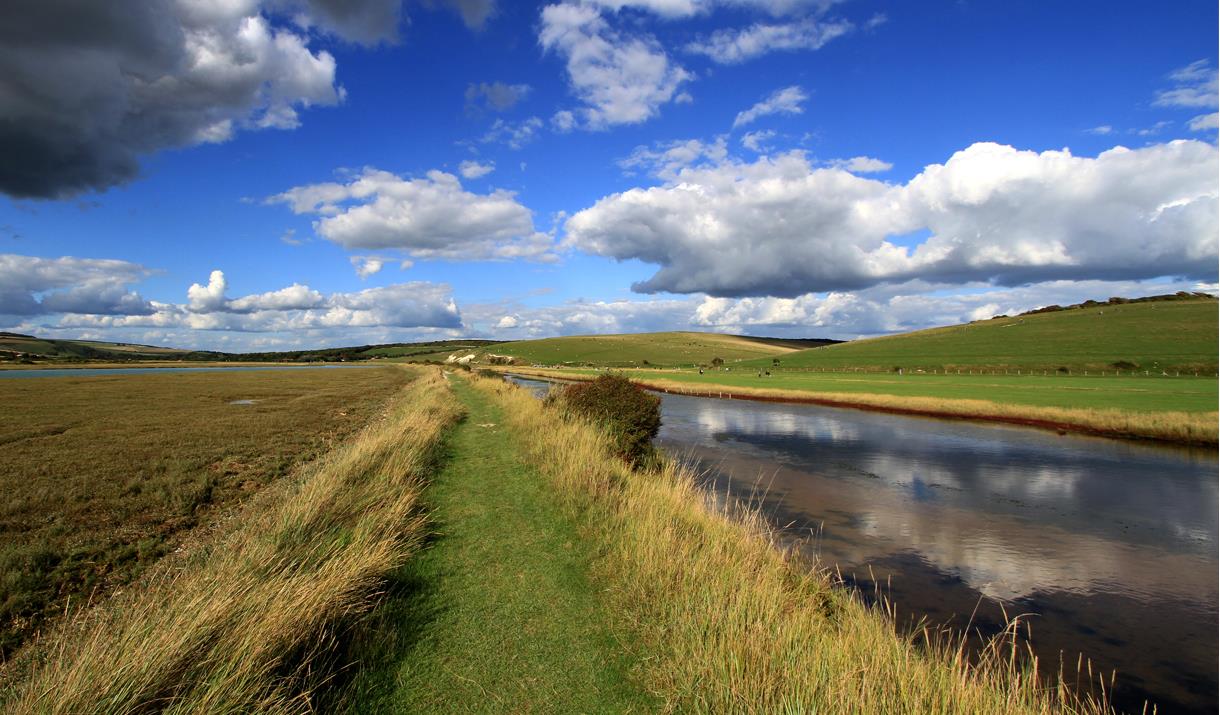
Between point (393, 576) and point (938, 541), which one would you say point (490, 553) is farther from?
point (938, 541)

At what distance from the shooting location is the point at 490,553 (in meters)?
8.18

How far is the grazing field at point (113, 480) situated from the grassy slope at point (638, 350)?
91.1m

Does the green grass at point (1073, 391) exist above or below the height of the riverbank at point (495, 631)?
below

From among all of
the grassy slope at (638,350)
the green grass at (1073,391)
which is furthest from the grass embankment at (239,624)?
the grassy slope at (638,350)

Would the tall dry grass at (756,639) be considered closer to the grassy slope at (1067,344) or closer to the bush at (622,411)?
the bush at (622,411)

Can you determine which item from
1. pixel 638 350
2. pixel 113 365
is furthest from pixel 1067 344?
pixel 113 365

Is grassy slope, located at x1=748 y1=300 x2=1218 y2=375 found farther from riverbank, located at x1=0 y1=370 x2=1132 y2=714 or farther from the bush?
riverbank, located at x1=0 y1=370 x2=1132 y2=714

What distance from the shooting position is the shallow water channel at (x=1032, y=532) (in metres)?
7.70

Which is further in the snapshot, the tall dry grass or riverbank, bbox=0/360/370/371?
riverbank, bbox=0/360/370/371

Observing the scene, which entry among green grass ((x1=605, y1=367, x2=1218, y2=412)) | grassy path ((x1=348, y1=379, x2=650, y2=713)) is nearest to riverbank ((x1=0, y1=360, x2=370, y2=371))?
green grass ((x1=605, y1=367, x2=1218, y2=412))

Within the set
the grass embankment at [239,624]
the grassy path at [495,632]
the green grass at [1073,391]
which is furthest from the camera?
the green grass at [1073,391]

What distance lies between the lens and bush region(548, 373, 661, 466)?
→ 669 inches

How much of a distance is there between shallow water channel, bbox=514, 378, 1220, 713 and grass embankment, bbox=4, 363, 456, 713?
8072 mm

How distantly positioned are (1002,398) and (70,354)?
246353mm
